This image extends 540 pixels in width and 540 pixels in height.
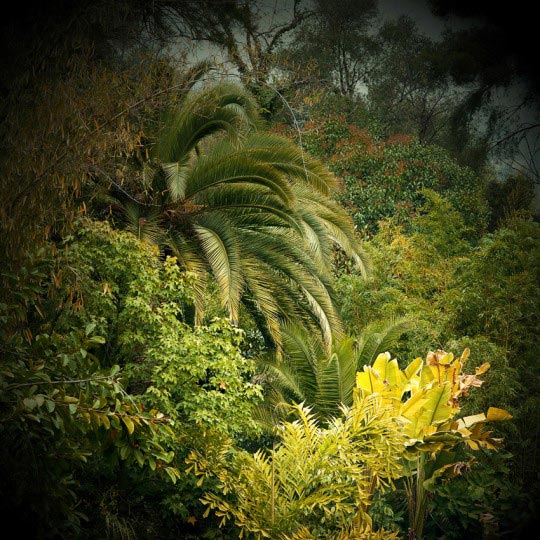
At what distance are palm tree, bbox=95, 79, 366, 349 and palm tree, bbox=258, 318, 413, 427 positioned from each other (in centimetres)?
42

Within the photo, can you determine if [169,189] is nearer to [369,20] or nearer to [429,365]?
[429,365]

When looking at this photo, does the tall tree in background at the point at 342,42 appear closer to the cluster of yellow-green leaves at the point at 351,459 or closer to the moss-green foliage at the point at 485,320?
the moss-green foliage at the point at 485,320

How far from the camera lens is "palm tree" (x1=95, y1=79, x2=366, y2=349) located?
9086 millimetres

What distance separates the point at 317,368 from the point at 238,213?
249 centimetres

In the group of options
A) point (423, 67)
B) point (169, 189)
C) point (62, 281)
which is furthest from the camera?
point (423, 67)

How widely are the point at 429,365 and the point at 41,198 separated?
4.26 meters

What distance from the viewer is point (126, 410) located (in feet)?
14.9

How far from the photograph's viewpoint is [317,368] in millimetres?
10375

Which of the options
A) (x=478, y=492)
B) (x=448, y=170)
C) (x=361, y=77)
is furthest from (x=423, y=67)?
(x=478, y=492)

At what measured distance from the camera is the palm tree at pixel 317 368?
10109 millimetres

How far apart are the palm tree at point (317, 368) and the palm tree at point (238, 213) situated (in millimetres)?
423

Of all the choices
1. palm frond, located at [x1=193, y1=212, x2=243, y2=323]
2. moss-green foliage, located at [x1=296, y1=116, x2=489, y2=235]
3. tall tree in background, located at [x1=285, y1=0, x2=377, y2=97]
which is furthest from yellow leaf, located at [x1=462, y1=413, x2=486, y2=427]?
tall tree in background, located at [x1=285, y1=0, x2=377, y2=97]

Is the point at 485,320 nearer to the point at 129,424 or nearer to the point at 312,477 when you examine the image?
the point at 312,477

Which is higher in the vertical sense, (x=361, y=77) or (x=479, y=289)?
(x=361, y=77)
